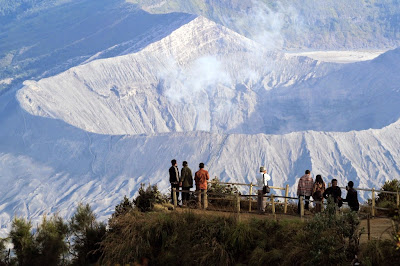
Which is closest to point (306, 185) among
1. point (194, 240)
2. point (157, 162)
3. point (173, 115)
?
point (194, 240)

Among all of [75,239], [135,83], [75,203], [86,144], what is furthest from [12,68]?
[75,239]

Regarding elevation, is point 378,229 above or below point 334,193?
below

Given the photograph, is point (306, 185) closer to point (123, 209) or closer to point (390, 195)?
point (390, 195)

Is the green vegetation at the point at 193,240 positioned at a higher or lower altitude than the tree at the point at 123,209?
lower

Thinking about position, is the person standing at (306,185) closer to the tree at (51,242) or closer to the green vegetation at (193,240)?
the green vegetation at (193,240)

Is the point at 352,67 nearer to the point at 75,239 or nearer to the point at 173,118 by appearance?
the point at 173,118

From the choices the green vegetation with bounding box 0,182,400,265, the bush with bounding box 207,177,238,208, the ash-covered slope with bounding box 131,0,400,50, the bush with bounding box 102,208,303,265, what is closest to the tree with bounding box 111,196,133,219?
the green vegetation with bounding box 0,182,400,265

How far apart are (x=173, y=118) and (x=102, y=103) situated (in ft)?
32.4

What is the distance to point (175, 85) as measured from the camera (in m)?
111

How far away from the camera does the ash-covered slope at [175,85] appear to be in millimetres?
96000

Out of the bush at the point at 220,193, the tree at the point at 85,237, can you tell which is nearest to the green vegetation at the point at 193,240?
the tree at the point at 85,237

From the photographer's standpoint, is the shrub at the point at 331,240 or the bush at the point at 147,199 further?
the bush at the point at 147,199

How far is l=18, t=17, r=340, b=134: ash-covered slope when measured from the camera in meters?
96.0

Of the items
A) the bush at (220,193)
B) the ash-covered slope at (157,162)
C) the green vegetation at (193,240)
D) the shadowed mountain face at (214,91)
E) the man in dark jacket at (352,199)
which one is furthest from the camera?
the shadowed mountain face at (214,91)
